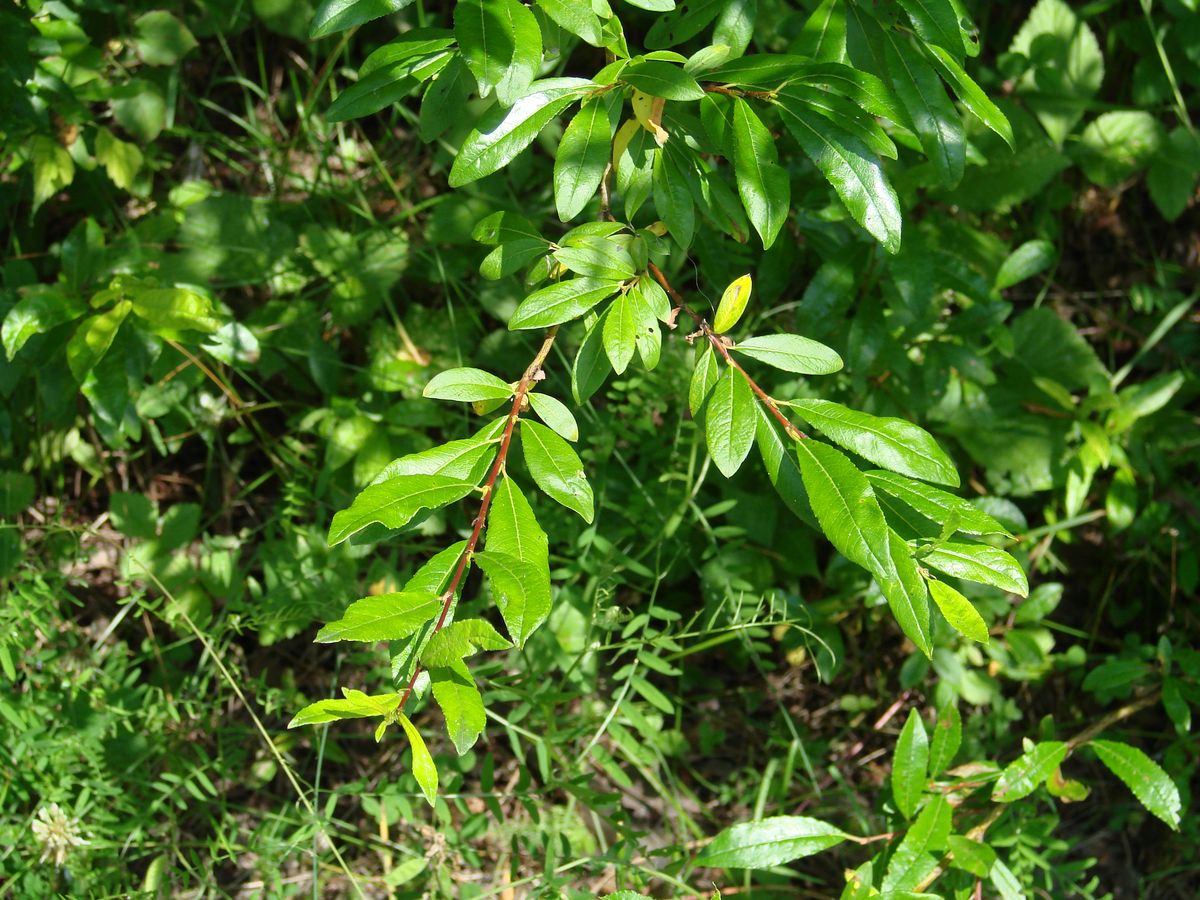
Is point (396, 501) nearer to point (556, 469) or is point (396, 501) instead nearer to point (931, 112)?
point (556, 469)

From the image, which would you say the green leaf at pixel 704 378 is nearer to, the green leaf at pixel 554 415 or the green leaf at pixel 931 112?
the green leaf at pixel 554 415

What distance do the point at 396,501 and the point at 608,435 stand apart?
0.93m

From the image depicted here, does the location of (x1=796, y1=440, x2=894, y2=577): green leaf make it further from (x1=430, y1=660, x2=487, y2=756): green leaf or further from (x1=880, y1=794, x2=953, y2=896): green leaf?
(x1=880, y1=794, x2=953, y2=896): green leaf

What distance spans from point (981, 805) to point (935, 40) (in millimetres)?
1264

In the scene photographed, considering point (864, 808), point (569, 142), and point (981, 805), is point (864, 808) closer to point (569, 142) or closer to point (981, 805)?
point (981, 805)

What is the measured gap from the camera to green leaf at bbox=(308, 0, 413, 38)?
110 cm

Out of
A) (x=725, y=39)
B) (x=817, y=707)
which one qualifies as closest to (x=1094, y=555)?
(x=817, y=707)

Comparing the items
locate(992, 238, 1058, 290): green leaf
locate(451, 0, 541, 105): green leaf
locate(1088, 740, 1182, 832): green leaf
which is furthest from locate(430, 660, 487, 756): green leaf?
locate(992, 238, 1058, 290): green leaf

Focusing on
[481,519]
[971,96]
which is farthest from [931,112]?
[481,519]

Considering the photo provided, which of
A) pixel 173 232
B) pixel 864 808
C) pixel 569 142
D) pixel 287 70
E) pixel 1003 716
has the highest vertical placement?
pixel 569 142

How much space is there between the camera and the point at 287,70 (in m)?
2.41

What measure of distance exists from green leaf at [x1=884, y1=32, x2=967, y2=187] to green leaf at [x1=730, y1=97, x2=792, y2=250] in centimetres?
21

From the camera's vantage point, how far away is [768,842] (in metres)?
1.65

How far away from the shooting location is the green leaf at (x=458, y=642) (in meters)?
1.00
